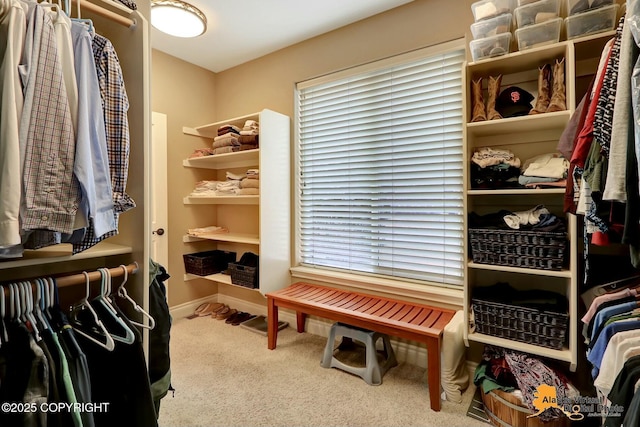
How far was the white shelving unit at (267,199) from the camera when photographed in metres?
2.62

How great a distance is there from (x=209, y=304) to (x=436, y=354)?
249 centimetres

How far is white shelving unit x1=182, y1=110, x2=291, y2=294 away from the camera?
2625 mm

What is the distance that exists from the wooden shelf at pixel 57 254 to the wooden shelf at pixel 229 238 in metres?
1.47

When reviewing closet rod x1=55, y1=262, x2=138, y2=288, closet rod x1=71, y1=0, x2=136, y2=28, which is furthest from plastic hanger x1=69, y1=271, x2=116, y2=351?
closet rod x1=71, y1=0, x2=136, y2=28

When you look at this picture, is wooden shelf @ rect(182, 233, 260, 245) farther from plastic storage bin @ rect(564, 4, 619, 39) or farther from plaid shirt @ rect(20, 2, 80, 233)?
plastic storage bin @ rect(564, 4, 619, 39)

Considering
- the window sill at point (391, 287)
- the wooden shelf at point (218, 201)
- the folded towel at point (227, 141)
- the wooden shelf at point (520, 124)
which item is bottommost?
the window sill at point (391, 287)

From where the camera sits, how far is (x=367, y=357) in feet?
6.70

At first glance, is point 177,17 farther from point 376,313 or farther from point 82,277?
point 376,313

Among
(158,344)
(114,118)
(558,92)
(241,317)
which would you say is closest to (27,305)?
(158,344)

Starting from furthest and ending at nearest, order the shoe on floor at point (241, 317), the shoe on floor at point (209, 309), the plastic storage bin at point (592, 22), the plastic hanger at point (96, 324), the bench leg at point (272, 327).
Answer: the shoe on floor at point (209, 309) < the shoe on floor at point (241, 317) < the bench leg at point (272, 327) < the plastic storage bin at point (592, 22) < the plastic hanger at point (96, 324)

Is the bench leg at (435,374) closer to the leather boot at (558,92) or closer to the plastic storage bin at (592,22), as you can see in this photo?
the leather boot at (558,92)

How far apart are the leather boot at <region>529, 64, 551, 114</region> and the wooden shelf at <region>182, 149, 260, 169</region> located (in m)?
2.13

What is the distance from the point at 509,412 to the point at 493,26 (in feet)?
6.71

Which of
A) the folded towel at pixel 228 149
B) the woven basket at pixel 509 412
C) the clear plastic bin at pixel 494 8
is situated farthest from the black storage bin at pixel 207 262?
the clear plastic bin at pixel 494 8
